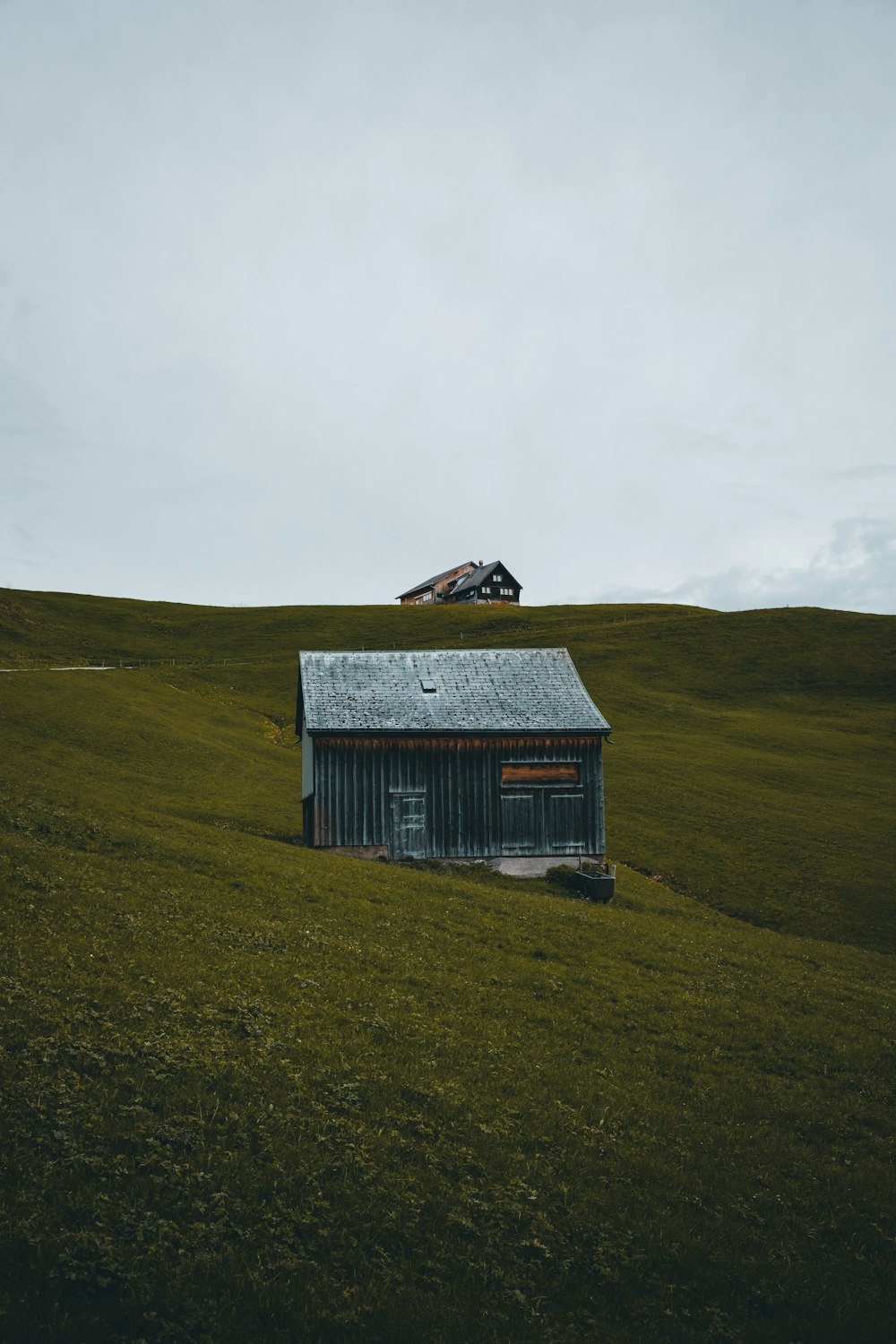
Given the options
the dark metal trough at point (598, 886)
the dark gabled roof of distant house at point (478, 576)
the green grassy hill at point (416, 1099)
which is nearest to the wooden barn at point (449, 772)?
the green grassy hill at point (416, 1099)

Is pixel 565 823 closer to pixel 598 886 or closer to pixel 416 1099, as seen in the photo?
pixel 598 886

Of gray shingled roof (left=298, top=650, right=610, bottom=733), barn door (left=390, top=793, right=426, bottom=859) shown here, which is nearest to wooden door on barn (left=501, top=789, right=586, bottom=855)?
gray shingled roof (left=298, top=650, right=610, bottom=733)

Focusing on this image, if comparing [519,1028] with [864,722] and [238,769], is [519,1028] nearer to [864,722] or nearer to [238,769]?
[238,769]

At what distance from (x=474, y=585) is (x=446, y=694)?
105 metres

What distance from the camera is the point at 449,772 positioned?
113ft

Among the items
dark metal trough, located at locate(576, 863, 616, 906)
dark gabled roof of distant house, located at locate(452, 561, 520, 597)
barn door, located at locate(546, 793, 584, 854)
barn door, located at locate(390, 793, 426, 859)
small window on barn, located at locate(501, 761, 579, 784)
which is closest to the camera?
dark metal trough, located at locate(576, 863, 616, 906)

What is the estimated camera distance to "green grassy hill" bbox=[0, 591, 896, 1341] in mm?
7805

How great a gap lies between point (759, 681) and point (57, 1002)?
77.8 metres

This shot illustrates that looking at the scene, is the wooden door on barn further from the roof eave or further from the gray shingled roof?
the gray shingled roof

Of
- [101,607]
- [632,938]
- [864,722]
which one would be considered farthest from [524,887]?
[101,607]

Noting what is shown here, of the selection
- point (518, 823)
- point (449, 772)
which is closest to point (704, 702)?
point (518, 823)

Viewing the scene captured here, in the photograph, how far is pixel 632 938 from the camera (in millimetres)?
23094

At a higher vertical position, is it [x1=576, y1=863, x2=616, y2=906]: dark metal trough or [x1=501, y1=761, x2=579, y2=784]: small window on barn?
[x1=501, y1=761, x2=579, y2=784]: small window on barn

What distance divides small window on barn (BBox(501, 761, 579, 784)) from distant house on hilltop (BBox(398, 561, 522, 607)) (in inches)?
4167
